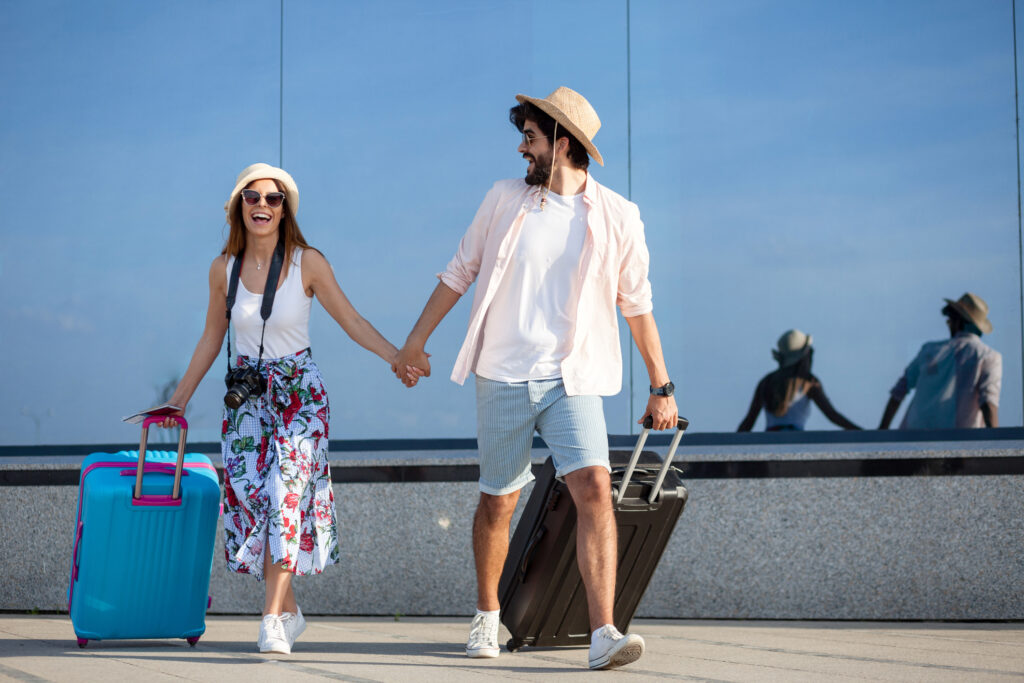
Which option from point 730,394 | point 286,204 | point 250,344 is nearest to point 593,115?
point 286,204

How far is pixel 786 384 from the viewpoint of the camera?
595 centimetres

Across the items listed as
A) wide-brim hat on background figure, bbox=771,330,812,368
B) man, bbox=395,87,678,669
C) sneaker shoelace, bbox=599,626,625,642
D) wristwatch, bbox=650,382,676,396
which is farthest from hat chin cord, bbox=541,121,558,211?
wide-brim hat on background figure, bbox=771,330,812,368

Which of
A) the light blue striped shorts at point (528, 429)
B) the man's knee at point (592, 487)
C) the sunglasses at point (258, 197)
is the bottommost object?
the man's knee at point (592, 487)

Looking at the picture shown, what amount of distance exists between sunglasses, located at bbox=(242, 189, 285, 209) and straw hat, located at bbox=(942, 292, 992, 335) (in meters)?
3.53

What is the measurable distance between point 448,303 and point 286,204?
805 millimetres

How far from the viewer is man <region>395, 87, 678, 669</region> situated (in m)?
3.89

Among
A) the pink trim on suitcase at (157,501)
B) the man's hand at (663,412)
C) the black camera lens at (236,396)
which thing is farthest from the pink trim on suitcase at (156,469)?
the man's hand at (663,412)

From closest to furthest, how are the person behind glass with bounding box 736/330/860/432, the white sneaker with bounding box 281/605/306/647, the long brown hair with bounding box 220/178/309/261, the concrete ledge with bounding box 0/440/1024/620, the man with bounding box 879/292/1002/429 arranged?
the white sneaker with bounding box 281/605/306/647 → the long brown hair with bounding box 220/178/309/261 → the concrete ledge with bounding box 0/440/1024/620 → the man with bounding box 879/292/1002/429 → the person behind glass with bounding box 736/330/860/432

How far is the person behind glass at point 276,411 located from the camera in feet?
13.4

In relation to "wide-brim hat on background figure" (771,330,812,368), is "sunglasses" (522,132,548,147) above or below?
above

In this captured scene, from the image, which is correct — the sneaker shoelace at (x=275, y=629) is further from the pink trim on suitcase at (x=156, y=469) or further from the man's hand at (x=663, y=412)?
the man's hand at (x=663, y=412)

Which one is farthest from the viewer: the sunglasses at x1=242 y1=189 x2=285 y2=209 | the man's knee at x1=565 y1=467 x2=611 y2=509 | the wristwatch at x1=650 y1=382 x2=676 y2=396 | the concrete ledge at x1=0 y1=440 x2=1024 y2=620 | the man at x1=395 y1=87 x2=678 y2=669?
the concrete ledge at x1=0 y1=440 x2=1024 y2=620

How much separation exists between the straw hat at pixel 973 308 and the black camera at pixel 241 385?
11.9ft

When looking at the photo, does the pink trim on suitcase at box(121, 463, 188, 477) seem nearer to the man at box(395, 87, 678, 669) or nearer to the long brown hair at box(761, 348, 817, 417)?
the man at box(395, 87, 678, 669)
